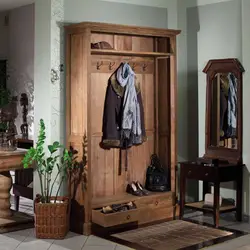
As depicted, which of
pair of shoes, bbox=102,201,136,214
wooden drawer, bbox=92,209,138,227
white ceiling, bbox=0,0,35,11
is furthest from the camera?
white ceiling, bbox=0,0,35,11

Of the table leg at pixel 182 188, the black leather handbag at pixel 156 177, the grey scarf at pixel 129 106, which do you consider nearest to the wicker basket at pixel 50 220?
the grey scarf at pixel 129 106

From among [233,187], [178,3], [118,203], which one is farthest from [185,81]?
[118,203]

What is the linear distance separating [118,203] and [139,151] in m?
0.74

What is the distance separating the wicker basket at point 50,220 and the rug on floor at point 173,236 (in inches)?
20.1

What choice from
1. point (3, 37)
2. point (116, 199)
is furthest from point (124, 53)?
→ point (3, 37)

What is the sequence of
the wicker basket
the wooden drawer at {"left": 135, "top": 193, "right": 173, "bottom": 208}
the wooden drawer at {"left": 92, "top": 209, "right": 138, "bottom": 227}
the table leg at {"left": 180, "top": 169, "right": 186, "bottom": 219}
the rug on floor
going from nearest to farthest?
the rug on floor
the wicker basket
the wooden drawer at {"left": 92, "top": 209, "right": 138, "bottom": 227}
the wooden drawer at {"left": 135, "top": 193, "right": 173, "bottom": 208}
the table leg at {"left": 180, "top": 169, "right": 186, "bottom": 219}

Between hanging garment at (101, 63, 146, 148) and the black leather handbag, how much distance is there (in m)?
0.49

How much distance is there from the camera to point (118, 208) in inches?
206

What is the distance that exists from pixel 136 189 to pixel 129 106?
913 millimetres

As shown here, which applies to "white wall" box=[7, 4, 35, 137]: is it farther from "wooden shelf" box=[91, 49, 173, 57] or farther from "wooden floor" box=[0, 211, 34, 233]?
"wooden shelf" box=[91, 49, 173, 57]

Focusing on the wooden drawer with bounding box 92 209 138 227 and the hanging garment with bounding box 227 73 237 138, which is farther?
the hanging garment with bounding box 227 73 237 138

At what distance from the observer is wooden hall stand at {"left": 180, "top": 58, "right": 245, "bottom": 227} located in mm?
5391

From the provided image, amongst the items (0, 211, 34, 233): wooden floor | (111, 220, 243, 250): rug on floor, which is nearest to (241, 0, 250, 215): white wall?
(111, 220, 243, 250): rug on floor

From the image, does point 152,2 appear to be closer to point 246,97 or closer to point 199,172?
point 246,97
